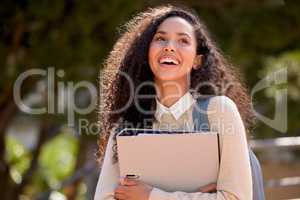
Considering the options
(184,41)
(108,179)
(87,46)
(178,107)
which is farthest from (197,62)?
(87,46)

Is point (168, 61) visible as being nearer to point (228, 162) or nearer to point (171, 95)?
point (171, 95)

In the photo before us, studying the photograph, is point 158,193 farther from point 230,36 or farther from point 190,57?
point 230,36

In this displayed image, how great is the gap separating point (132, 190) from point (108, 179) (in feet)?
0.43

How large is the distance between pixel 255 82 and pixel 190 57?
5886 mm

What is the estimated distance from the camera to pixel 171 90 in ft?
7.57

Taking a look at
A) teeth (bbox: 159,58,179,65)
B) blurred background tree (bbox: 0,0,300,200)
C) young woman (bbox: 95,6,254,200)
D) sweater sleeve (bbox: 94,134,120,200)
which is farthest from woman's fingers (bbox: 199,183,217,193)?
blurred background tree (bbox: 0,0,300,200)

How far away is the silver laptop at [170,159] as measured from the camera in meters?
2.15

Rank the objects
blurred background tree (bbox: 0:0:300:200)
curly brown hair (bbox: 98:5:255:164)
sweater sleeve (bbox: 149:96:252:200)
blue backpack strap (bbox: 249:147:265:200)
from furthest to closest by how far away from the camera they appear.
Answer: blurred background tree (bbox: 0:0:300:200), curly brown hair (bbox: 98:5:255:164), blue backpack strap (bbox: 249:147:265:200), sweater sleeve (bbox: 149:96:252:200)

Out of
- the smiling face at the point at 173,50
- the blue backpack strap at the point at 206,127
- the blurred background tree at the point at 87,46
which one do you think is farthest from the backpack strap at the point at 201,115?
the blurred background tree at the point at 87,46

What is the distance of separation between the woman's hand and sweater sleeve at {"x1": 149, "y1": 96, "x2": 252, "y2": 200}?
2 cm

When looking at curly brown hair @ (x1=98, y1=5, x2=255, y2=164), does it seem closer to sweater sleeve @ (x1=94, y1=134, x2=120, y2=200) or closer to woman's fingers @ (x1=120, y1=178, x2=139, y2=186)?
sweater sleeve @ (x1=94, y1=134, x2=120, y2=200)

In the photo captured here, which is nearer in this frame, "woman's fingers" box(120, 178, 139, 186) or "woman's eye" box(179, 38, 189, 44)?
"woman's fingers" box(120, 178, 139, 186)

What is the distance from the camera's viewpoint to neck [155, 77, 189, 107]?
2.29 metres

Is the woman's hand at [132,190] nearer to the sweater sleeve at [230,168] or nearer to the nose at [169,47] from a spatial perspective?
the sweater sleeve at [230,168]
